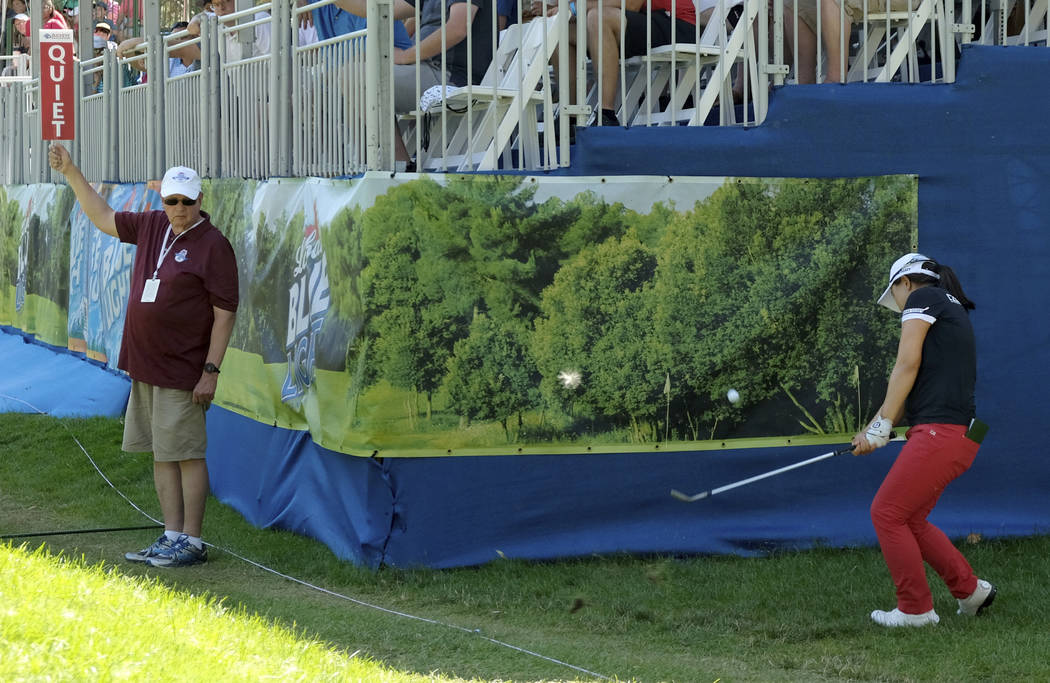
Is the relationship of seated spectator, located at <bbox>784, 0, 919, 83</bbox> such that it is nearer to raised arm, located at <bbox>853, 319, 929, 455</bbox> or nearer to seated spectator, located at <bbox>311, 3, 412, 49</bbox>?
raised arm, located at <bbox>853, 319, 929, 455</bbox>

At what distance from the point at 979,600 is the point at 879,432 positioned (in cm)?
90

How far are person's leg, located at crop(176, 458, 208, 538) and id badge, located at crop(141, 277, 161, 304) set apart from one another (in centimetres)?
87

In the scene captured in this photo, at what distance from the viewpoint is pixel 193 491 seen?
7652mm

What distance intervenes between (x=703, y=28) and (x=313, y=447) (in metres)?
3.83

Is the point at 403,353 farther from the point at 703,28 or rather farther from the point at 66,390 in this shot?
the point at 66,390

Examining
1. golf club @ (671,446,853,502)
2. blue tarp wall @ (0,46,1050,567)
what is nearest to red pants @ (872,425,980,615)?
golf club @ (671,446,853,502)

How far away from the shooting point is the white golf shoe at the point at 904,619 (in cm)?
640

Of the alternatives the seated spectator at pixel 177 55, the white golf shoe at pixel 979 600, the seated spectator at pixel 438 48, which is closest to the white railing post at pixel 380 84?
the seated spectator at pixel 438 48

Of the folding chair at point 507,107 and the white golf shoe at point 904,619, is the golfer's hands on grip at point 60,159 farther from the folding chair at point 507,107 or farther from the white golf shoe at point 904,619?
the white golf shoe at point 904,619

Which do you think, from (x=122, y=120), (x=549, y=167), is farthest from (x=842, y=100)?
(x=122, y=120)

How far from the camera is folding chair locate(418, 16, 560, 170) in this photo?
25.2 ft

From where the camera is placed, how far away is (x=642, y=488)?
765 cm

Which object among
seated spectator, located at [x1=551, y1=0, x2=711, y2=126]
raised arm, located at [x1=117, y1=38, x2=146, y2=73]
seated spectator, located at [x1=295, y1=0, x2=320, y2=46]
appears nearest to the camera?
seated spectator, located at [x1=551, y1=0, x2=711, y2=126]

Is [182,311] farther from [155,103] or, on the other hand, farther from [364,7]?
[155,103]
